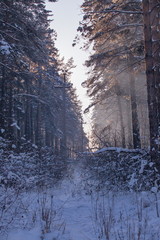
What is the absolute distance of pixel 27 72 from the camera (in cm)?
1253

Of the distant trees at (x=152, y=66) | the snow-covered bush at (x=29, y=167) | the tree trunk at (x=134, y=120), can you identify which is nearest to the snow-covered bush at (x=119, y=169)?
the distant trees at (x=152, y=66)

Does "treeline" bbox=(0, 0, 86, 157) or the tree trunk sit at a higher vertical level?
"treeline" bbox=(0, 0, 86, 157)

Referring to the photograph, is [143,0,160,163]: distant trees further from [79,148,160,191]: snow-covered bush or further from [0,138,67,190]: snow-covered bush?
[0,138,67,190]: snow-covered bush

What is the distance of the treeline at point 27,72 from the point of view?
1005 cm

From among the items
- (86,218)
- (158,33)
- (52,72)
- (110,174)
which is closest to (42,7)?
(52,72)

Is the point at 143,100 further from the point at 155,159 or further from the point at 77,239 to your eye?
the point at 77,239

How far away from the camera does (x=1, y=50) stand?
797 cm

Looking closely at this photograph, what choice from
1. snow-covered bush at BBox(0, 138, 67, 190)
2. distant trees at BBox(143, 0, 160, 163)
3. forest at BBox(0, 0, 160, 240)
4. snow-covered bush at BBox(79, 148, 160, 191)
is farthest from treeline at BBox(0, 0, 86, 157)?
distant trees at BBox(143, 0, 160, 163)

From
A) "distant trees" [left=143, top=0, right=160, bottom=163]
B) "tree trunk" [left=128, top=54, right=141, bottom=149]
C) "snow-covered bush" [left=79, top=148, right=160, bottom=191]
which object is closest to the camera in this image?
"distant trees" [left=143, top=0, right=160, bottom=163]

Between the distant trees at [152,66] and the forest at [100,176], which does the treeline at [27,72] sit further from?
the distant trees at [152,66]

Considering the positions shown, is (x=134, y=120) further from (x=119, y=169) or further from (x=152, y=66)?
(x=152, y=66)

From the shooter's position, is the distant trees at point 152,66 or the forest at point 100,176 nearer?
the forest at point 100,176

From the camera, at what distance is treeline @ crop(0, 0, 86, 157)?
10.0 meters

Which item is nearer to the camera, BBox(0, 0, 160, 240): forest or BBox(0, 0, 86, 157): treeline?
BBox(0, 0, 160, 240): forest
